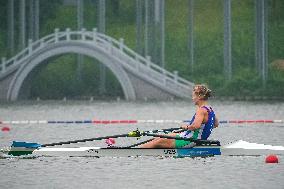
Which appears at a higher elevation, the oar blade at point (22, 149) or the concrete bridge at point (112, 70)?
the concrete bridge at point (112, 70)

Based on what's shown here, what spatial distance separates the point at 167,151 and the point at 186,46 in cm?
9672

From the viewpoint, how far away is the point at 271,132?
1435 inches

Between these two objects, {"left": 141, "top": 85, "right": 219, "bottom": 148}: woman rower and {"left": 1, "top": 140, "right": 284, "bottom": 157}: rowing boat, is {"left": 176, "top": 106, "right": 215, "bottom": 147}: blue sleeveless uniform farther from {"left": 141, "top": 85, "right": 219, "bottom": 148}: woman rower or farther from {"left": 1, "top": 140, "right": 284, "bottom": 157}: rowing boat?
{"left": 1, "top": 140, "right": 284, "bottom": 157}: rowing boat

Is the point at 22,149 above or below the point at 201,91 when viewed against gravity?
below

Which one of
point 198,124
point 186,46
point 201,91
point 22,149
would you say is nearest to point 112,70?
point 186,46

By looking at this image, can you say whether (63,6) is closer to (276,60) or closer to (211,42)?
(211,42)

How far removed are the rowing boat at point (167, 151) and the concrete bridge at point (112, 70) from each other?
54.7m

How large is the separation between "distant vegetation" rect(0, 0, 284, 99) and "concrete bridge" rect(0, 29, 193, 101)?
12377 mm

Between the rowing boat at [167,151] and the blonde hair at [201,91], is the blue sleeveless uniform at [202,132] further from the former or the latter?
the blonde hair at [201,91]

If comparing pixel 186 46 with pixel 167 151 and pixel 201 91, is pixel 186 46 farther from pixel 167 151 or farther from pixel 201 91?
pixel 201 91

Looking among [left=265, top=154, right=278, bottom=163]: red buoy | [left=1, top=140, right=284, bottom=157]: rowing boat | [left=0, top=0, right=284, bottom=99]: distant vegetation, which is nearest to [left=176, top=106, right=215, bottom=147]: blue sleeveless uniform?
[left=1, top=140, right=284, bottom=157]: rowing boat

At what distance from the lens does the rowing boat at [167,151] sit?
23.6m

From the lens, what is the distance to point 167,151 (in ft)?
77.8

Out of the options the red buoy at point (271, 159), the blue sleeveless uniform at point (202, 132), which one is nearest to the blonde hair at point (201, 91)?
the blue sleeveless uniform at point (202, 132)
